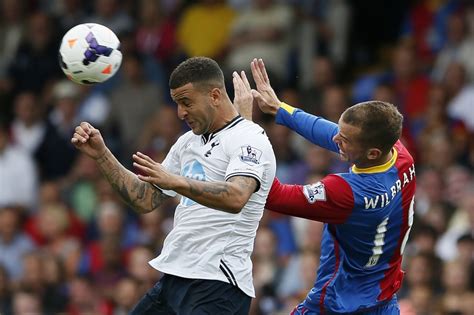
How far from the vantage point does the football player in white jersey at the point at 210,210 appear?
23.8 ft

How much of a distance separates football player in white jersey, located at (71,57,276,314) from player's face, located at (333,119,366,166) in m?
0.53

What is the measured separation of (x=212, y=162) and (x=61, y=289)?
7.18 metres

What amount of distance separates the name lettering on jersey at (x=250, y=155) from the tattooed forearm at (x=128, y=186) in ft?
2.82

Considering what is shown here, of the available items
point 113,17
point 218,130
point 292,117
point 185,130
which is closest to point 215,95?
point 218,130

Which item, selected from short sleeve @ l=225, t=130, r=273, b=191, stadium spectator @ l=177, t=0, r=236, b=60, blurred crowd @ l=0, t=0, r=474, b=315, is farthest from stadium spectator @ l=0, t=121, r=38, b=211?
short sleeve @ l=225, t=130, r=273, b=191

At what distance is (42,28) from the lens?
1688cm

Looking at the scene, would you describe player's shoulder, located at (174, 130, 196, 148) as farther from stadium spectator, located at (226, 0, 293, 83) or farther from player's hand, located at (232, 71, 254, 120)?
stadium spectator, located at (226, 0, 293, 83)

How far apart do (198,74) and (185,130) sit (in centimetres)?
780

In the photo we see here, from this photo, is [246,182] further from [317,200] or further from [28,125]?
[28,125]

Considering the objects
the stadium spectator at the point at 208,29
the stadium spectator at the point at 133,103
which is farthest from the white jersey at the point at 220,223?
the stadium spectator at the point at 208,29

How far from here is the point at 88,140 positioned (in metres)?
7.49

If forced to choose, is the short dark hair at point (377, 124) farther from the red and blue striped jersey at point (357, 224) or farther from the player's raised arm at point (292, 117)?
the player's raised arm at point (292, 117)

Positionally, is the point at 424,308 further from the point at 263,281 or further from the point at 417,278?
the point at 263,281

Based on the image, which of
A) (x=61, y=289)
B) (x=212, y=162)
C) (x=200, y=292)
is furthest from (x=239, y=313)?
(x=61, y=289)
